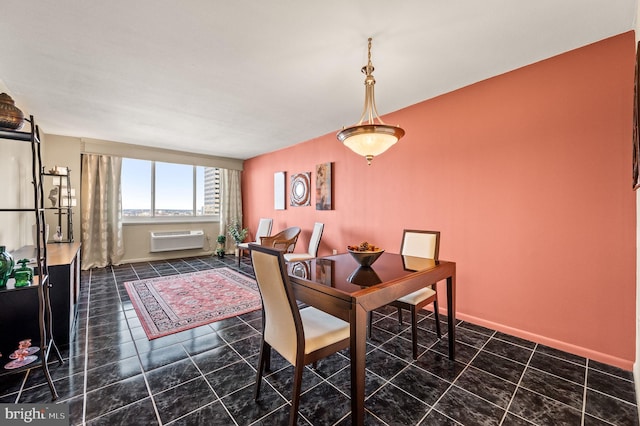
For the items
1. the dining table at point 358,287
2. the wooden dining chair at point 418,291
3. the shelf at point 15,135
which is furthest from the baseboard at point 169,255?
the wooden dining chair at point 418,291

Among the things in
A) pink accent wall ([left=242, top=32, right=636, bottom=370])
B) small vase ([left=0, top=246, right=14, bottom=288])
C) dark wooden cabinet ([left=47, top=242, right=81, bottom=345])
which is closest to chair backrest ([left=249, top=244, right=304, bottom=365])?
small vase ([left=0, top=246, right=14, bottom=288])

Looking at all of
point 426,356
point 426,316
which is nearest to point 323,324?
point 426,356

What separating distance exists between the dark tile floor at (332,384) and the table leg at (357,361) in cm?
22

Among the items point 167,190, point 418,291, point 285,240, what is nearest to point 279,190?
point 285,240

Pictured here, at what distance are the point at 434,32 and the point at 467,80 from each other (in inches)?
37.3

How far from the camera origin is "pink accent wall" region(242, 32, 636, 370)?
197 cm

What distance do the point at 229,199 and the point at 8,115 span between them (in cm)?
501

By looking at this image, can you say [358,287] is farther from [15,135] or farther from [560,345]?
[15,135]

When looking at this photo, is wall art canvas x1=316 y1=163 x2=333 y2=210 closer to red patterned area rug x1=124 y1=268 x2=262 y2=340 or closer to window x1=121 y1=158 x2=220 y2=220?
red patterned area rug x1=124 y1=268 x2=262 y2=340

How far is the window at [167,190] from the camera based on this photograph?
5.55 metres

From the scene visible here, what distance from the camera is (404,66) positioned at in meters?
2.37

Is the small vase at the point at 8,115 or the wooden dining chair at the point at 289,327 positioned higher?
the small vase at the point at 8,115

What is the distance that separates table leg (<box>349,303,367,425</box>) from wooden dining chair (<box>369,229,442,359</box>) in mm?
838

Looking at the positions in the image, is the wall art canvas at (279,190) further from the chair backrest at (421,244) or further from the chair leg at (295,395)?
the chair leg at (295,395)
